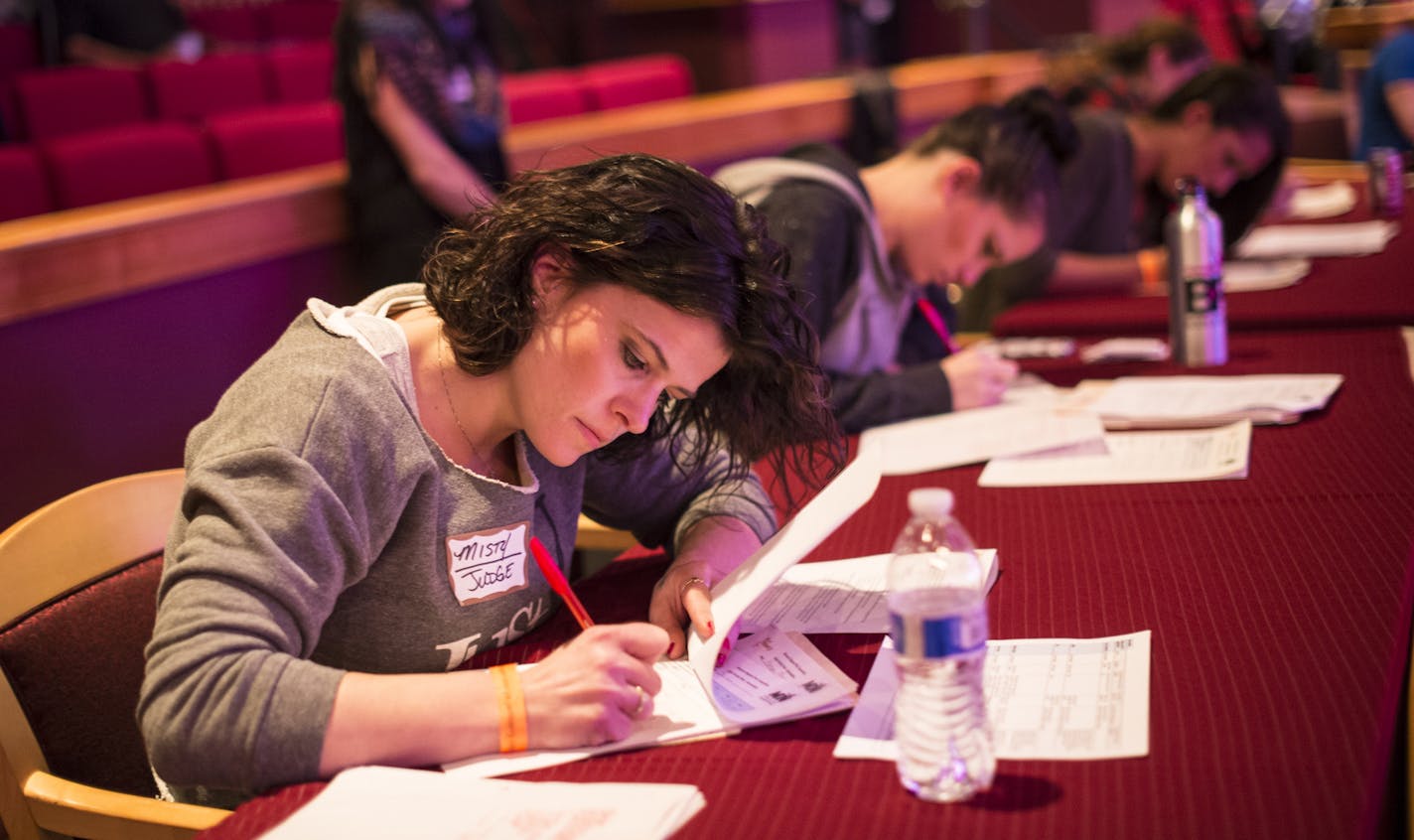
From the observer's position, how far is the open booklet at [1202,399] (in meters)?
1.95

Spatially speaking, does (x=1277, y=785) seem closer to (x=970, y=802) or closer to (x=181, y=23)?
(x=970, y=802)

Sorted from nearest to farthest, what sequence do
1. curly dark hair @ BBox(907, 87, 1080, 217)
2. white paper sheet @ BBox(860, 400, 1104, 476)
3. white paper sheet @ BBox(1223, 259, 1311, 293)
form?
white paper sheet @ BBox(860, 400, 1104, 476), curly dark hair @ BBox(907, 87, 1080, 217), white paper sheet @ BBox(1223, 259, 1311, 293)

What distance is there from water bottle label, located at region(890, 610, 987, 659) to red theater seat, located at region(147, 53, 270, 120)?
15.2 ft

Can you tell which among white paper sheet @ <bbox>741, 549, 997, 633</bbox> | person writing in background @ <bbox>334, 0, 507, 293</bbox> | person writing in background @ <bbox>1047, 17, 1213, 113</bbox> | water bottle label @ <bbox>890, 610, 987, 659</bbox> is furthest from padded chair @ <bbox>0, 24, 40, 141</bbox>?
water bottle label @ <bbox>890, 610, 987, 659</bbox>

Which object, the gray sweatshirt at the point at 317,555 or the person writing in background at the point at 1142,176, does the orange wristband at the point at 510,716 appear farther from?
the person writing in background at the point at 1142,176

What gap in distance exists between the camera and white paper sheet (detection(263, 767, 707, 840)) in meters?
0.93

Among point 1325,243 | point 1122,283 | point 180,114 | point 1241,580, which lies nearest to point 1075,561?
point 1241,580

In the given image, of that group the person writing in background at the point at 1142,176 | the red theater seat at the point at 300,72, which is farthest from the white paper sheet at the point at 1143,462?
the red theater seat at the point at 300,72

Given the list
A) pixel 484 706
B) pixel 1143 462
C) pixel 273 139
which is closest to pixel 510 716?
pixel 484 706

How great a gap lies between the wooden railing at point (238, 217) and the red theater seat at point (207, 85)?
66.9 inches

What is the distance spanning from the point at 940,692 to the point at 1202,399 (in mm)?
1266

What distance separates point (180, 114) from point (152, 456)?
2.88m

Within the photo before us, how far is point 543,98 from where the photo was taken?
18.1 feet

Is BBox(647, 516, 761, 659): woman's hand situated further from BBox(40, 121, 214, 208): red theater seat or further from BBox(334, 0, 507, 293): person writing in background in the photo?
BBox(40, 121, 214, 208): red theater seat
